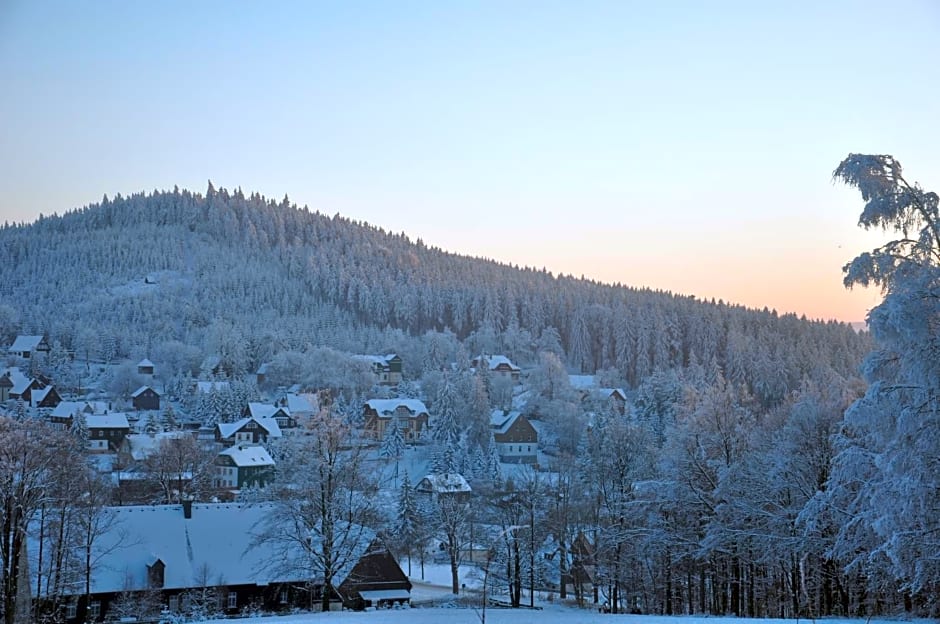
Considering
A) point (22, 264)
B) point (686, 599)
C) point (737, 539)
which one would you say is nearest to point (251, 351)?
point (22, 264)

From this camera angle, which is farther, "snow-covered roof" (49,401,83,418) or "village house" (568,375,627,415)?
"village house" (568,375,627,415)

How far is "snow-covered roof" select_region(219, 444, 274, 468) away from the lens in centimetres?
7256

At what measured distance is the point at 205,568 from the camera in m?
34.1

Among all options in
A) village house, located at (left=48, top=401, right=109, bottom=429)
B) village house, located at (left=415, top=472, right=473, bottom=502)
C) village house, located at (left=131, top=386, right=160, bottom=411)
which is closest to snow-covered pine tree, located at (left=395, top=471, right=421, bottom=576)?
village house, located at (left=415, top=472, right=473, bottom=502)

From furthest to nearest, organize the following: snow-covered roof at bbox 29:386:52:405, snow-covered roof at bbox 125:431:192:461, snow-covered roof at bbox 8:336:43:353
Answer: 1. snow-covered roof at bbox 8:336:43:353
2. snow-covered roof at bbox 29:386:52:405
3. snow-covered roof at bbox 125:431:192:461

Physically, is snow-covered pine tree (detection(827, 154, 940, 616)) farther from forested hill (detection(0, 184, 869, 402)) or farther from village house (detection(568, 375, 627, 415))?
forested hill (detection(0, 184, 869, 402))

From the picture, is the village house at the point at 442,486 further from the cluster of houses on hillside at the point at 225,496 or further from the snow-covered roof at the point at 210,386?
the snow-covered roof at the point at 210,386

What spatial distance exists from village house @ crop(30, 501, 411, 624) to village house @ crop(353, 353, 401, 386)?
85724mm

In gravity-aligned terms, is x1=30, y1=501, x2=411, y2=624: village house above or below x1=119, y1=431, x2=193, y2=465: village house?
below

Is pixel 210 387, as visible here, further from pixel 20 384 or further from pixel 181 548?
pixel 181 548

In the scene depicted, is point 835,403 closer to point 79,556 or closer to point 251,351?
point 79,556

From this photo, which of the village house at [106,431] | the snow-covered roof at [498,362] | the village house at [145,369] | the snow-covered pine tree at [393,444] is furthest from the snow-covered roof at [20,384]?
the snow-covered roof at [498,362]

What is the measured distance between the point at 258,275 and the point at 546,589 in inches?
6039

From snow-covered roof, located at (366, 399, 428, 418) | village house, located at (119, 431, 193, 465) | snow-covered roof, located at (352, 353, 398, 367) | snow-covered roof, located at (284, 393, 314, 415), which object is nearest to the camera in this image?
village house, located at (119, 431, 193, 465)
